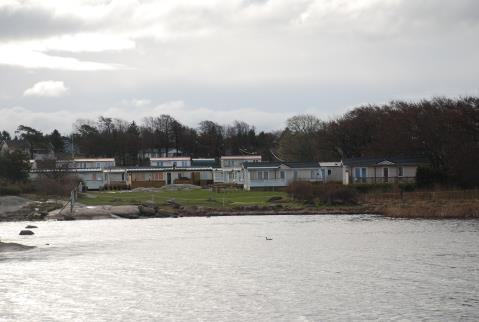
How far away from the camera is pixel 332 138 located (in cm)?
11531

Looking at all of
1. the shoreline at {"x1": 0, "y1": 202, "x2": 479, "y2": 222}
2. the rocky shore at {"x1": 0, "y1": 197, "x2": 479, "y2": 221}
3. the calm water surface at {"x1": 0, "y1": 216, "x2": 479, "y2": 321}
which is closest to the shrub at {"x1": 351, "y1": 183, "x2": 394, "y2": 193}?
the rocky shore at {"x1": 0, "y1": 197, "x2": 479, "y2": 221}

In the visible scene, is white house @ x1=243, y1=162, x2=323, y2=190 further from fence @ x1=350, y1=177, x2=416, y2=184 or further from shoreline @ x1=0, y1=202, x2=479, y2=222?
shoreline @ x1=0, y1=202, x2=479, y2=222

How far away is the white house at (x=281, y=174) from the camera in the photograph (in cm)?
9881

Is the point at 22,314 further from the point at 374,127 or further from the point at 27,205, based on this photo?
the point at 374,127

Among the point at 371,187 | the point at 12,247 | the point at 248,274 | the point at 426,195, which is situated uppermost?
the point at 371,187

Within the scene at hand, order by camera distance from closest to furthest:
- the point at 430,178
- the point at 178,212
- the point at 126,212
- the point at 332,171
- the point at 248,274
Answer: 1. the point at 248,274
2. the point at 126,212
3. the point at 178,212
4. the point at 430,178
5. the point at 332,171

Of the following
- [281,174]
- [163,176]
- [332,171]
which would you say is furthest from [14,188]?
[332,171]

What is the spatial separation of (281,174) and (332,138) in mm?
19111

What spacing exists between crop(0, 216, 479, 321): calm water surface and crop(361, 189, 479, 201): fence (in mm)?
13478

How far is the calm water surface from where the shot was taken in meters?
26.5

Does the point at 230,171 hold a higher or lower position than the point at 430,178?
higher

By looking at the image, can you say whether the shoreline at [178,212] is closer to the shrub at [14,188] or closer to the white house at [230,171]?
the shrub at [14,188]

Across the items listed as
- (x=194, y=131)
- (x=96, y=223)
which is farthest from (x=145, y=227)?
(x=194, y=131)

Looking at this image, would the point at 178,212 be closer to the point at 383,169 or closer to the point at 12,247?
the point at 12,247
